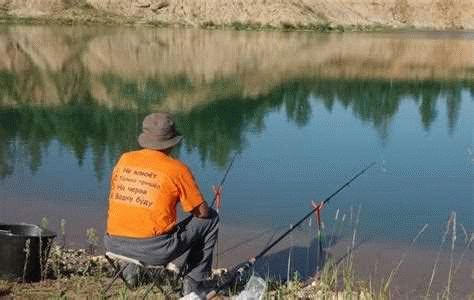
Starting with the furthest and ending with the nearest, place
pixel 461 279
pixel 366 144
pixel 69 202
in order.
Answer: pixel 366 144 → pixel 69 202 → pixel 461 279

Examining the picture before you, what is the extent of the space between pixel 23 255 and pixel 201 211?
151 cm

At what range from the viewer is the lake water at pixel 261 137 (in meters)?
10.6

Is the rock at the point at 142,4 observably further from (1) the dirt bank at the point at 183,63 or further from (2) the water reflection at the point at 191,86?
(2) the water reflection at the point at 191,86

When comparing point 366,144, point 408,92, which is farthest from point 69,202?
point 408,92

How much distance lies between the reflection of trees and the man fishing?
728cm

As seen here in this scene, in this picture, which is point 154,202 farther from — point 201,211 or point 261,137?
point 261,137

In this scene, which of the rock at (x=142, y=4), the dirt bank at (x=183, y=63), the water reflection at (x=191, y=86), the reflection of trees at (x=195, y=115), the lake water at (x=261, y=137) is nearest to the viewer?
the lake water at (x=261, y=137)

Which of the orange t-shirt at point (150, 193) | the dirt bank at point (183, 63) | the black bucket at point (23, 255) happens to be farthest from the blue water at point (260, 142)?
the black bucket at point (23, 255)

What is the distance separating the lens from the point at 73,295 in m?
5.87

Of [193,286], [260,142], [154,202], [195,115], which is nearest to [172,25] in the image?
[195,115]

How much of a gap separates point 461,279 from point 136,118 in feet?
41.5

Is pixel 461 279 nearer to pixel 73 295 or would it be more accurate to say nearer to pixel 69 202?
pixel 73 295

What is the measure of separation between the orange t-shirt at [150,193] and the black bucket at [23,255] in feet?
2.55

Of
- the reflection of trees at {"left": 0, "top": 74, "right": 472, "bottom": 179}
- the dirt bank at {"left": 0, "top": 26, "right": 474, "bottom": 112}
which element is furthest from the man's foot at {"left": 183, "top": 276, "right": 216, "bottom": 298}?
the dirt bank at {"left": 0, "top": 26, "right": 474, "bottom": 112}
